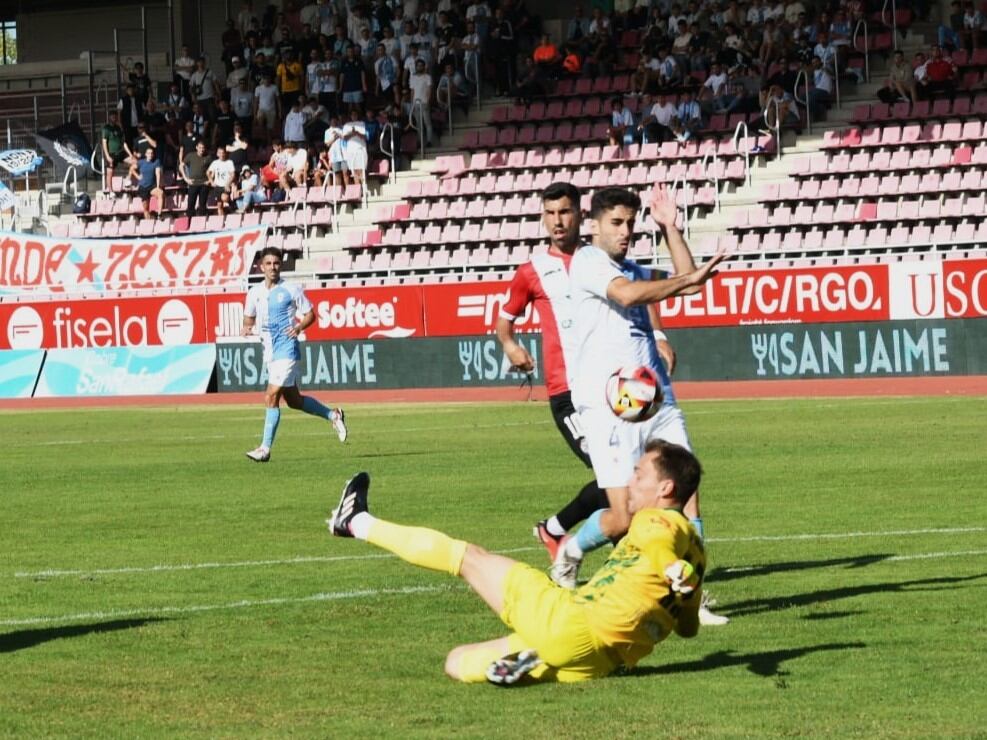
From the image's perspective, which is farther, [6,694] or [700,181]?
[700,181]

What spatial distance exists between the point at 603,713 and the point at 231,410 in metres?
25.5

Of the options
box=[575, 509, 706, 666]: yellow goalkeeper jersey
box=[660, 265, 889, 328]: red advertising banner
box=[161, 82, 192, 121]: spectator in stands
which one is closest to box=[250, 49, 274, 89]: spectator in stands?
box=[161, 82, 192, 121]: spectator in stands

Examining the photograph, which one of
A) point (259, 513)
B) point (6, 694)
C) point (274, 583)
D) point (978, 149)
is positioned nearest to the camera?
point (6, 694)

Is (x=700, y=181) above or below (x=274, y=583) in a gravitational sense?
above

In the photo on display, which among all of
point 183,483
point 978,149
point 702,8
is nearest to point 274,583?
point 183,483

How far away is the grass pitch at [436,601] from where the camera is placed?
7289 mm

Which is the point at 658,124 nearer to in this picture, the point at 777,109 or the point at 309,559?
the point at 777,109

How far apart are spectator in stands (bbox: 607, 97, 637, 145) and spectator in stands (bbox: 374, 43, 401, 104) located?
582 centimetres

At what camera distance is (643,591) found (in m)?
7.53

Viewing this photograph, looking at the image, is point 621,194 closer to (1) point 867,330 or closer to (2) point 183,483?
(2) point 183,483

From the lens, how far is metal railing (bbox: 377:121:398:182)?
1685 inches

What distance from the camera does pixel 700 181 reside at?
38531 mm

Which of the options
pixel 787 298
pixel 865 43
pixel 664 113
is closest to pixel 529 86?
pixel 664 113

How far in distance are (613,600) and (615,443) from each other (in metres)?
2.02
